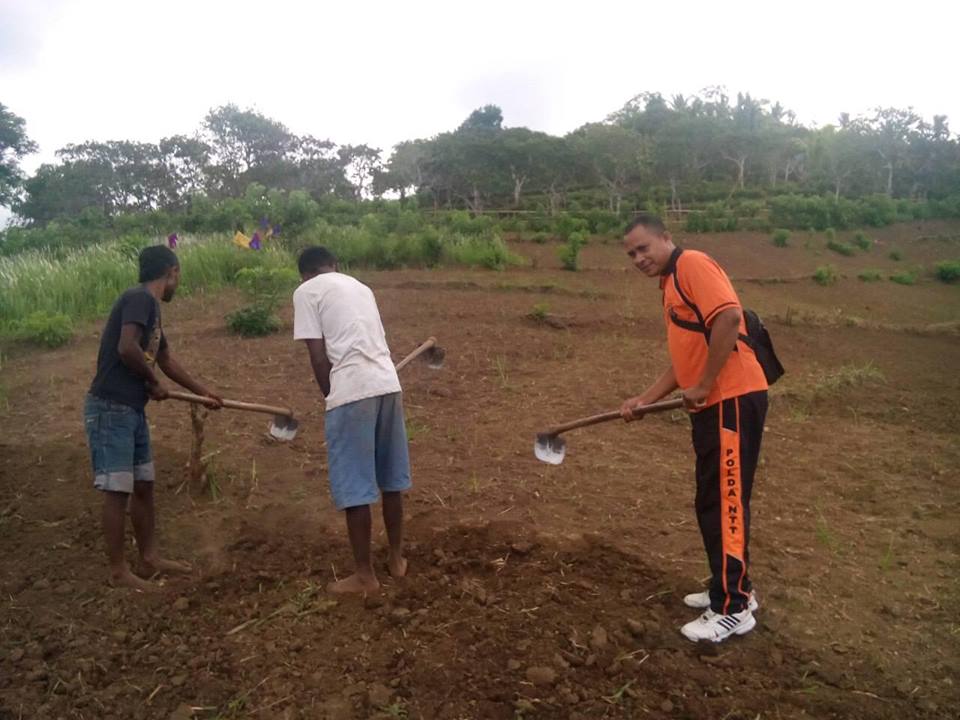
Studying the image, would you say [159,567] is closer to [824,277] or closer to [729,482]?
[729,482]

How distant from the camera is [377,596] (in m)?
3.39

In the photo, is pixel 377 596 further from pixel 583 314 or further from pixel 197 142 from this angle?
pixel 197 142

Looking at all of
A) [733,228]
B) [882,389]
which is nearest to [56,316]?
[882,389]

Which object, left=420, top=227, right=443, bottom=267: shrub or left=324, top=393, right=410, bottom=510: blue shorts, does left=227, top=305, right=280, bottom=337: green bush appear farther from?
left=420, top=227, right=443, bottom=267: shrub

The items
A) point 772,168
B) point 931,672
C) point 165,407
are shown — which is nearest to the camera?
point 931,672

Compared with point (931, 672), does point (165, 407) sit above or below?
above

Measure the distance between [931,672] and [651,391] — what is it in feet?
4.89

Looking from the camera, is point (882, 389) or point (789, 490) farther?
point (882, 389)

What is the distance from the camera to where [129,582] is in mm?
3582

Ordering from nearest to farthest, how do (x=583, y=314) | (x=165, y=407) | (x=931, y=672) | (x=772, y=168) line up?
(x=931, y=672), (x=165, y=407), (x=583, y=314), (x=772, y=168)

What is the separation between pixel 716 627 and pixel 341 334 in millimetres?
1925

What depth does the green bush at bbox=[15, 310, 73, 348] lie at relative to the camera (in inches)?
329

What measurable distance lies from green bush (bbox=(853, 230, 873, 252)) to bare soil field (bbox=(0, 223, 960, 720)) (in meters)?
13.2

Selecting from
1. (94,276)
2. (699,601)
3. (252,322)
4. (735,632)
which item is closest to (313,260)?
(699,601)
